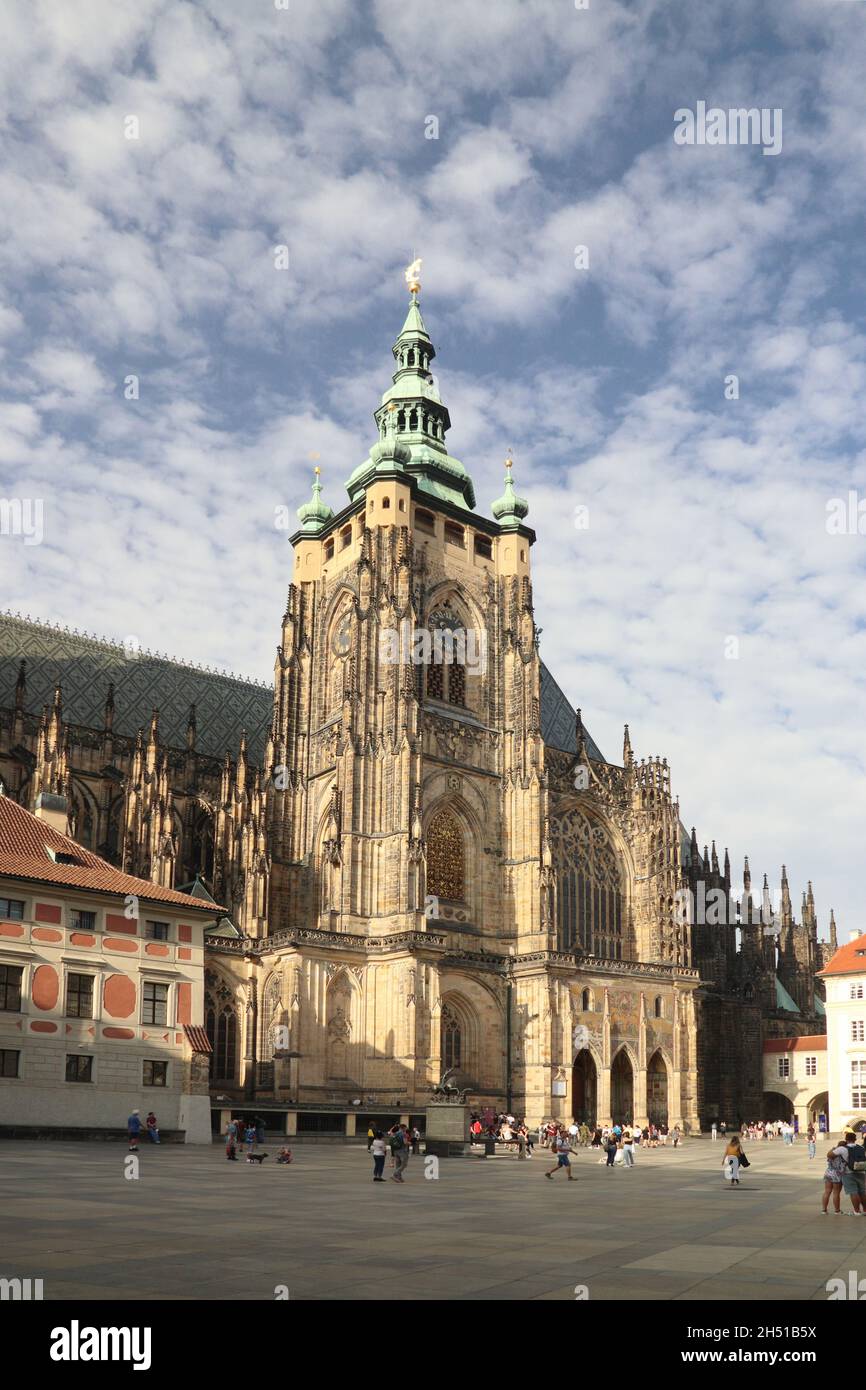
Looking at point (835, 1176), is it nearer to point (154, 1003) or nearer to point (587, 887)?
point (154, 1003)

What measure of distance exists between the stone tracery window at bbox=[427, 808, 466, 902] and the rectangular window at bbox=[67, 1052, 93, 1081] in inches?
932

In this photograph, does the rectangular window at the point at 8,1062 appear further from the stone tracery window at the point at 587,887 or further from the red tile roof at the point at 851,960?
the red tile roof at the point at 851,960

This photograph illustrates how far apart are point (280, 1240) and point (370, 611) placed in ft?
150

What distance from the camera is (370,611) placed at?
2349 inches

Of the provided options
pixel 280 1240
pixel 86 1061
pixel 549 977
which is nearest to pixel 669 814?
pixel 549 977

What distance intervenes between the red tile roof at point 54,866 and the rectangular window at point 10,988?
2553mm

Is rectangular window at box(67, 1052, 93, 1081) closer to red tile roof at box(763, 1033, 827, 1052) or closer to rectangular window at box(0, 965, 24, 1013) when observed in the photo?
rectangular window at box(0, 965, 24, 1013)

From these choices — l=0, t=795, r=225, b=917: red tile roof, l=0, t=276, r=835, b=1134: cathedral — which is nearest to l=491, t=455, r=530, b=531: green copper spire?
l=0, t=276, r=835, b=1134: cathedral

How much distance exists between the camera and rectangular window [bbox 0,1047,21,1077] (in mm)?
35500

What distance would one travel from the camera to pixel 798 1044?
245 ft

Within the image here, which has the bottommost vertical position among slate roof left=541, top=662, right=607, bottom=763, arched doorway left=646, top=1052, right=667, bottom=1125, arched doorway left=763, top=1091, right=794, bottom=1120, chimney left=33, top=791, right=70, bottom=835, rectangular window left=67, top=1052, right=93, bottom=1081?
arched doorway left=763, top=1091, right=794, bottom=1120

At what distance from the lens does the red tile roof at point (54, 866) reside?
122 feet

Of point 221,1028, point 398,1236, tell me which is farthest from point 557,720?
point 398,1236

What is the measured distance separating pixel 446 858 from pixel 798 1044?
2821 cm
